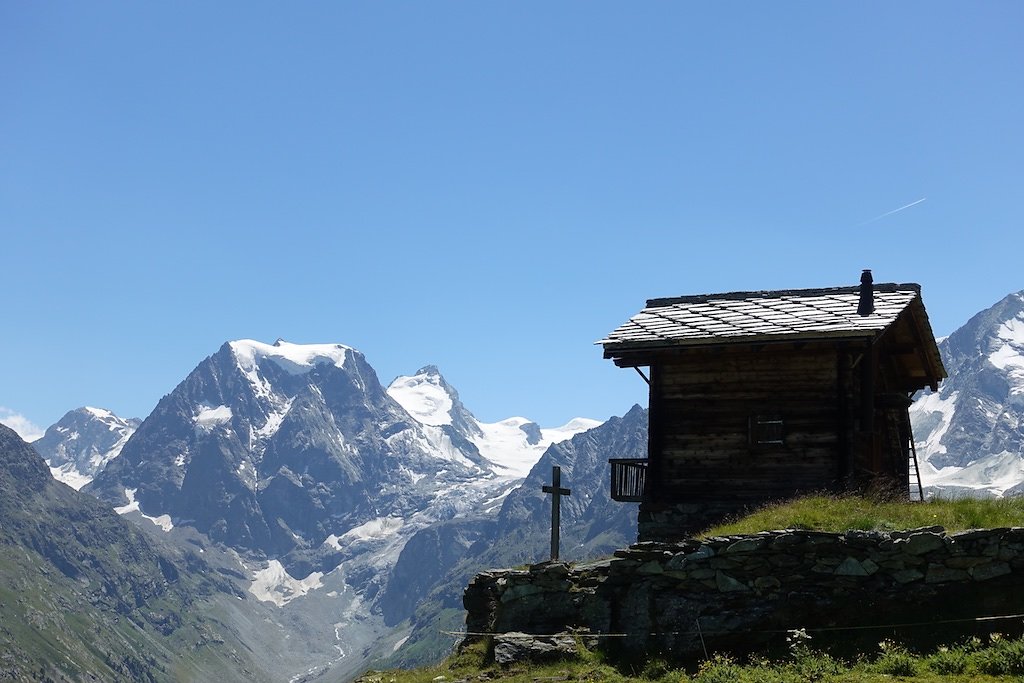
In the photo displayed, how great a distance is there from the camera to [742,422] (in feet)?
107

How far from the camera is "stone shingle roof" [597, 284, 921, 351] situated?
3133cm

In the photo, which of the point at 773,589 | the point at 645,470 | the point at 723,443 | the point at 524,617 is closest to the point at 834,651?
the point at 773,589

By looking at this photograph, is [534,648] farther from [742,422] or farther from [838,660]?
[742,422]

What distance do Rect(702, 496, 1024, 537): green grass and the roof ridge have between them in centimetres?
1132

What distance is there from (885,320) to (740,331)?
13.2 ft

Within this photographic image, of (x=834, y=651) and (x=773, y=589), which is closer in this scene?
(x=834, y=651)

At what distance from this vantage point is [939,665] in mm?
18109

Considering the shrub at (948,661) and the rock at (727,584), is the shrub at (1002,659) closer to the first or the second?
the shrub at (948,661)

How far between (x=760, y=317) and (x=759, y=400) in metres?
2.66

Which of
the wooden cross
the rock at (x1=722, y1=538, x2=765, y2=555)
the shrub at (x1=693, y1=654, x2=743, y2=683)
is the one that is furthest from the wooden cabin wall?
the shrub at (x1=693, y1=654, x2=743, y2=683)

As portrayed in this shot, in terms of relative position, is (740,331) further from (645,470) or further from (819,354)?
(645,470)

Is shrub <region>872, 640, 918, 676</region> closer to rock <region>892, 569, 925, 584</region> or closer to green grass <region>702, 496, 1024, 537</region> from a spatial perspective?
rock <region>892, 569, 925, 584</region>

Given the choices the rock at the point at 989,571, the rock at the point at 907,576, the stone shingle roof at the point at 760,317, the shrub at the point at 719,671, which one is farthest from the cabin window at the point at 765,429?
the shrub at the point at 719,671

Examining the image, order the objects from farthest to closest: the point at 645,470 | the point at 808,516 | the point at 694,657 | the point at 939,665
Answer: the point at 645,470 < the point at 808,516 < the point at 694,657 < the point at 939,665
